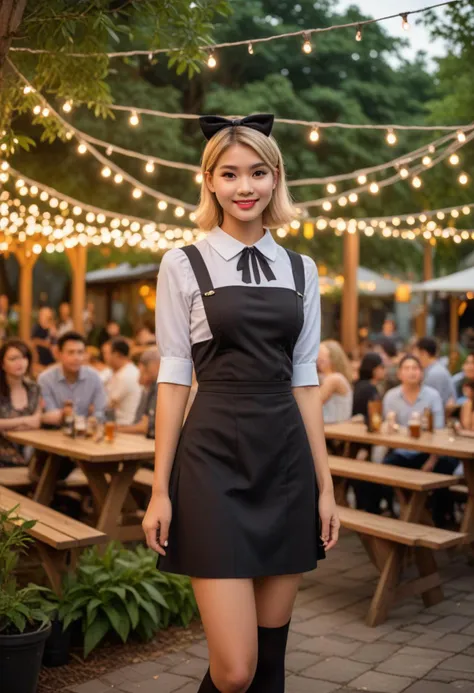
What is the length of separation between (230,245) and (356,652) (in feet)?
8.57

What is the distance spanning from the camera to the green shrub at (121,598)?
14.1 ft

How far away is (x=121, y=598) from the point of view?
4367 mm

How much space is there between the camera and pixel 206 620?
91.7 inches

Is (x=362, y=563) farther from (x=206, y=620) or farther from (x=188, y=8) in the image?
(x=206, y=620)

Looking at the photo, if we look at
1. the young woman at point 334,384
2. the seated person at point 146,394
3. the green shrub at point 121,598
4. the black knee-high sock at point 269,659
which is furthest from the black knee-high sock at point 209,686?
the young woman at point 334,384

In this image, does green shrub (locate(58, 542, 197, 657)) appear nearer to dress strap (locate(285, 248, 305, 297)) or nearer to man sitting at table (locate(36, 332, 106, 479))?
man sitting at table (locate(36, 332, 106, 479))

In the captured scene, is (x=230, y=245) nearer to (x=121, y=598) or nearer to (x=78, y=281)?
(x=121, y=598)

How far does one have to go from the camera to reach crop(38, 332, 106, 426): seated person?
6.96m

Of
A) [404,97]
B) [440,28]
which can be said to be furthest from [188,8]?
[404,97]

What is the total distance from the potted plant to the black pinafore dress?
142cm

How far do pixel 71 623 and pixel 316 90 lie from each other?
15.1 meters

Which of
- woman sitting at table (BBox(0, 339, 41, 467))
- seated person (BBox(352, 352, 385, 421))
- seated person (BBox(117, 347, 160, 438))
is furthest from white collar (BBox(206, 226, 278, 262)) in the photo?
seated person (BBox(352, 352, 385, 421))

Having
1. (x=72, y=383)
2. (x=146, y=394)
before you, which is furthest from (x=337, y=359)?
(x=72, y=383)

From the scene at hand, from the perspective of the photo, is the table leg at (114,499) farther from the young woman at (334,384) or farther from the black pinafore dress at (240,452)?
the black pinafore dress at (240,452)
